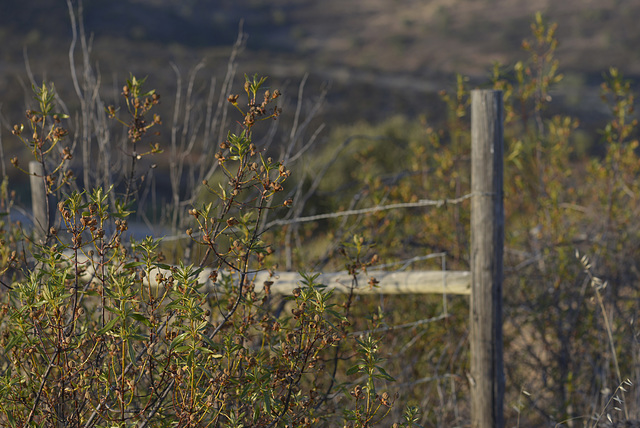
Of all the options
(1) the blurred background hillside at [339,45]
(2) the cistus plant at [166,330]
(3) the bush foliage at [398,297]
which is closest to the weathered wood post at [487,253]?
(3) the bush foliage at [398,297]

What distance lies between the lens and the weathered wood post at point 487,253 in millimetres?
2400

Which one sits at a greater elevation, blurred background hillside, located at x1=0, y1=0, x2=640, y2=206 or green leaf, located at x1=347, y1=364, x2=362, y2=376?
green leaf, located at x1=347, y1=364, x2=362, y2=376

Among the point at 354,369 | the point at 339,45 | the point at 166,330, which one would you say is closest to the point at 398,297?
the point at 354,369

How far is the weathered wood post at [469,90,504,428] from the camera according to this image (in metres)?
2.40

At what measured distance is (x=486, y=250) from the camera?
2404 millimetres

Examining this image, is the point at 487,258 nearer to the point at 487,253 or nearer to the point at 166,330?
the point at 487,253

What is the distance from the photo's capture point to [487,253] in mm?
2400

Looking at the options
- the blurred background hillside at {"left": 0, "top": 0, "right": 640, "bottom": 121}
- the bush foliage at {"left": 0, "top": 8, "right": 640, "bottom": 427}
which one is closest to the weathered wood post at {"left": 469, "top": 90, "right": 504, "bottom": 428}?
the bush foliage at {"left": 0, "top": 8, "right": 640, "bottom": 427}

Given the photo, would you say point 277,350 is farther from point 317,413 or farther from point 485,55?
point 485,55

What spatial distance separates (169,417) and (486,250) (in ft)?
4.51

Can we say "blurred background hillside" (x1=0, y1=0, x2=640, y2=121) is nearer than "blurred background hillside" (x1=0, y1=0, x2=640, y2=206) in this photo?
No

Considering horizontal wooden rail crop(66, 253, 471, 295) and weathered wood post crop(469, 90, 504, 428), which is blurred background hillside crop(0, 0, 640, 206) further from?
weathered wood post crop(469, 90, 504, 428)

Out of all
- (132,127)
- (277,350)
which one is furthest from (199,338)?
(132,127)

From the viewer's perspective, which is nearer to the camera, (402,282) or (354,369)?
(354,369)
